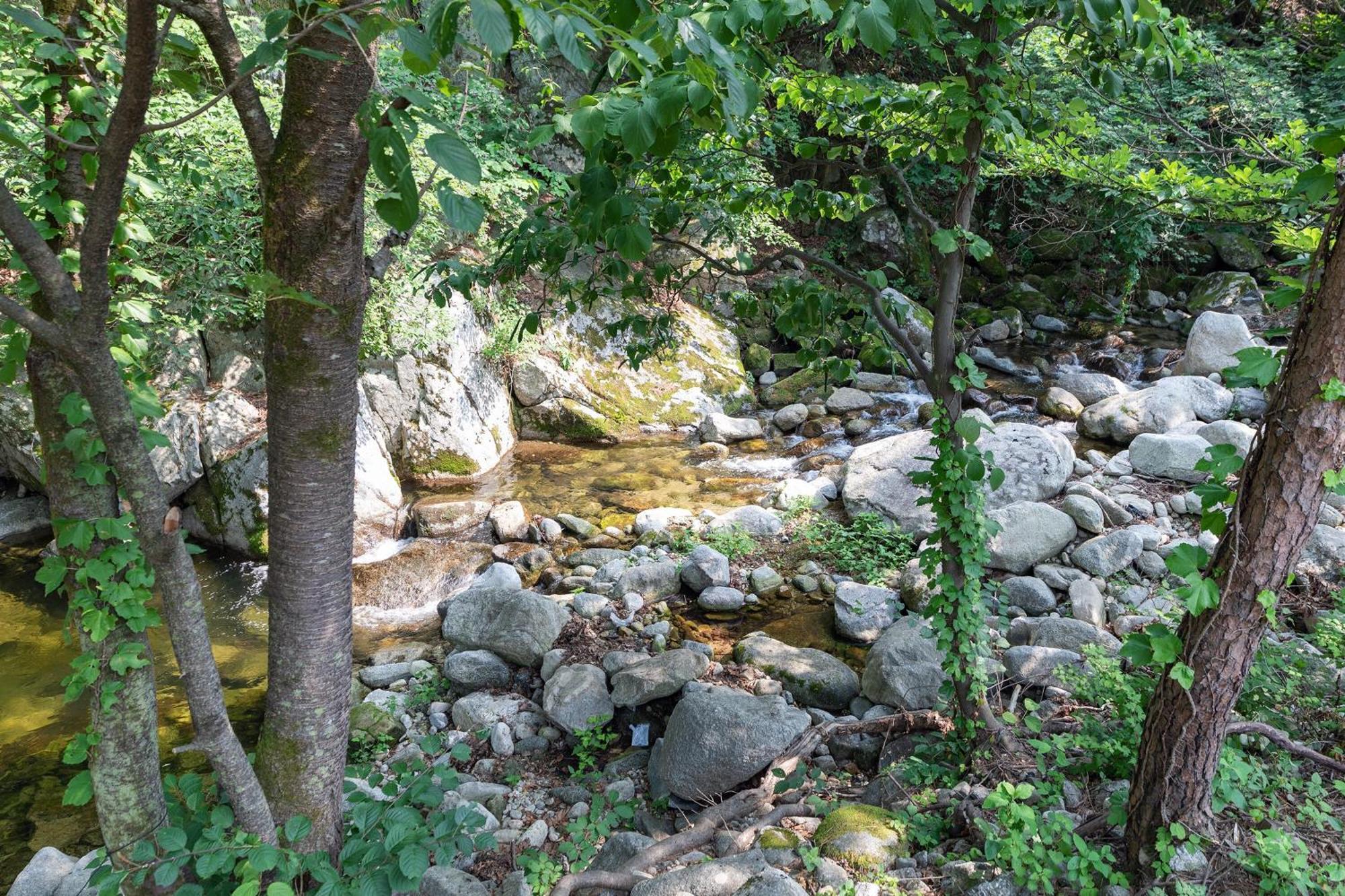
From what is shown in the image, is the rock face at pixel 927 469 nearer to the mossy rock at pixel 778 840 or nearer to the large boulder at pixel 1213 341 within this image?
the large boulder at pixel 1213 341

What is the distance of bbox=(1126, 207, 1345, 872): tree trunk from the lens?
2.10 meters

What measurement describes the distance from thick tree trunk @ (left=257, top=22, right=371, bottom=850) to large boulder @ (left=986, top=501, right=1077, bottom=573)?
4742 mm

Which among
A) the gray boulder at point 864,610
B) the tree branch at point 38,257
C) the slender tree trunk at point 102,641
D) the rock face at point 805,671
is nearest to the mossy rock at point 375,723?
the rock face at point 805,671

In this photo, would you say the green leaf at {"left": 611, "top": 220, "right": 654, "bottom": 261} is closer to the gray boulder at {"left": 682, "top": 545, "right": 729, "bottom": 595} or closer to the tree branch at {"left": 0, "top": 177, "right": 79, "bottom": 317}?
the tree branch at {"left": 0, "top": 177, "right": 79, "bottom": 317}

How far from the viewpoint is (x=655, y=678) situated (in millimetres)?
4375

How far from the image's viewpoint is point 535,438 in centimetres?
1004

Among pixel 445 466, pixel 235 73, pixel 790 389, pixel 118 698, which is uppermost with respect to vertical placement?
pixel 235 73

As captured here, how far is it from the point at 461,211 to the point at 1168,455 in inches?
283

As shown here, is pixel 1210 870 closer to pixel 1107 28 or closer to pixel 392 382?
pixel 1107 28

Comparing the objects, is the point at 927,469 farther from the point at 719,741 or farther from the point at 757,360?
the point at 757,360

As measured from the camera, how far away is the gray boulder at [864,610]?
17.5 ft

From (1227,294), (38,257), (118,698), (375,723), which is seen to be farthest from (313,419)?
(1227,294)

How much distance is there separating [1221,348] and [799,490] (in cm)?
565

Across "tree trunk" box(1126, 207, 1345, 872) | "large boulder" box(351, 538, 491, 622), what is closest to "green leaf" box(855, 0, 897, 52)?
"tree trunk" box(1126, 207, 1345, 872)
